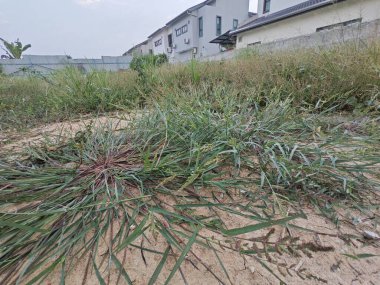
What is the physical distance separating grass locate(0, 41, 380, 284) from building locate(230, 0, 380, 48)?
5752 mm

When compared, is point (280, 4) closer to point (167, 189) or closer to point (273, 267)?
point (167, 189)

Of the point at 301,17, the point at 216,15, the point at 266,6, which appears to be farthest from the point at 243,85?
the point at 216,15

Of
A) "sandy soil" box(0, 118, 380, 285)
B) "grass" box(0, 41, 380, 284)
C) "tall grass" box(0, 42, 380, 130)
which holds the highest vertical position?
"tall grass" box(0, 42, 380, 130)

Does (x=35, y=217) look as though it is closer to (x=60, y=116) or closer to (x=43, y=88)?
(x=60, y=116)

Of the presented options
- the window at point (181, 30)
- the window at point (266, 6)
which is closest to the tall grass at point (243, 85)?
the window at point (266, 6)

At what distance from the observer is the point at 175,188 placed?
83cm

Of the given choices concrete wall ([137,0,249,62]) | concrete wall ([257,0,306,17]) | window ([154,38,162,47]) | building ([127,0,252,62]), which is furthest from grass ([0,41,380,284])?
window ([154,38,162,47])

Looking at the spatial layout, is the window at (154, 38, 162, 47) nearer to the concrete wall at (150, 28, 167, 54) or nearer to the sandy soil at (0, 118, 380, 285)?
the concrete wall at (150, 28, 167, 54)

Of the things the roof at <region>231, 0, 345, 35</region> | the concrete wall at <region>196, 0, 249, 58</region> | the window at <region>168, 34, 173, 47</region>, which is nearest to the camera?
the roof at <region>231, 0, 345, 35</region>

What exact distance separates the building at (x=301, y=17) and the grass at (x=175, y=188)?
5.75 m

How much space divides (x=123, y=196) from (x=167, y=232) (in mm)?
272

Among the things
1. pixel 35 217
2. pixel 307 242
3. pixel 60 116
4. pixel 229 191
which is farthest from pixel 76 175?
pixel 60 116

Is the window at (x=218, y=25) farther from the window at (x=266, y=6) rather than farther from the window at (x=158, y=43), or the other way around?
the window at (x=158, y=43)

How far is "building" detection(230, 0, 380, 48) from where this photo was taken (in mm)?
6719
